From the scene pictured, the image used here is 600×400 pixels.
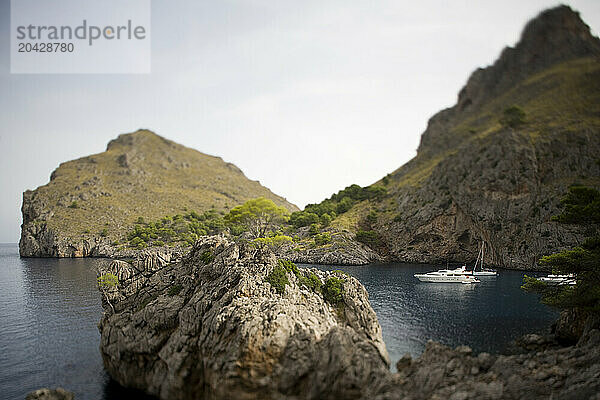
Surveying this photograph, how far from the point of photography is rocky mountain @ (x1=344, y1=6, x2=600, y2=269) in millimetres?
97625

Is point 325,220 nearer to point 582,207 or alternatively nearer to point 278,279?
point 278,279

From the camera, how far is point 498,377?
2236 centimetres

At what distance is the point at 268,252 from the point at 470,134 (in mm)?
140046

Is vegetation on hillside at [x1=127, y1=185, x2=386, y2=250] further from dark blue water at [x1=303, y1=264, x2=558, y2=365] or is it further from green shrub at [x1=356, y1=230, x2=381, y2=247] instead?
dark blue water at [x1=303, y1=264, x2=558, y2=365]

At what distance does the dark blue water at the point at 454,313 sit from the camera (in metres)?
38.9

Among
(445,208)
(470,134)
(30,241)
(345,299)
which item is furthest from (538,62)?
(30,241)

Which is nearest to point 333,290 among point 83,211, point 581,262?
point 581,262

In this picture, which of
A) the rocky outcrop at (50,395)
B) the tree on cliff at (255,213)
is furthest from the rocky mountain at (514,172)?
the rocky outcrop at (50,395)

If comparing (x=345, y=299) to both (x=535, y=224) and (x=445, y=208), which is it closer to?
(x=535, y=224)

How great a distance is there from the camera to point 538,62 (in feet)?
538

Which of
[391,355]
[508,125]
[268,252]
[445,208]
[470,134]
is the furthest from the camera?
[470,134]

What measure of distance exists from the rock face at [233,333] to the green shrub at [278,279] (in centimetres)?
48

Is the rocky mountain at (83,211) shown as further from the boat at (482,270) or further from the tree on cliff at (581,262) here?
the tree on cliff at (581,262)

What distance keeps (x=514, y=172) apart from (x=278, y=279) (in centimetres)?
9707
